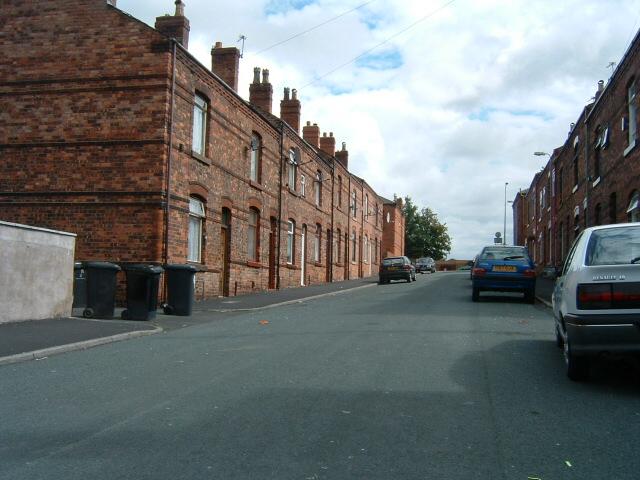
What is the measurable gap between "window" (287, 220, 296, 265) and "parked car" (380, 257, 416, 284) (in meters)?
7.58

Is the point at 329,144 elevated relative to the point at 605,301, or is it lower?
elevated

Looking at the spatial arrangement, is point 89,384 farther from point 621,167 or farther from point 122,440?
point 621,167

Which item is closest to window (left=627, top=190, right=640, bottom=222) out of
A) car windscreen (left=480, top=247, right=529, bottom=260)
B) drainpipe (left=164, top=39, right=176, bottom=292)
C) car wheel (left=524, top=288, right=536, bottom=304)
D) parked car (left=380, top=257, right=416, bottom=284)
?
car windscreen (left=480, top=247, right=529, bottom=260)

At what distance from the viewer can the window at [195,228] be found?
62.0ft

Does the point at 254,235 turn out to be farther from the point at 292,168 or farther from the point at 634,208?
the point at 634,208

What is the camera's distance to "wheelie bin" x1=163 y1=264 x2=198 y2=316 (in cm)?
1484

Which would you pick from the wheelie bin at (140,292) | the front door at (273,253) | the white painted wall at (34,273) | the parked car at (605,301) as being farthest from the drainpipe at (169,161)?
the parked car at (605,301)

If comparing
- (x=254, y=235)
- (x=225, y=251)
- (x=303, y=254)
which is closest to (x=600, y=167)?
(x=254, y=235)

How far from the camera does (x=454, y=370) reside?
290 inches

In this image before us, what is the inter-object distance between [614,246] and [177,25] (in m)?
15.6

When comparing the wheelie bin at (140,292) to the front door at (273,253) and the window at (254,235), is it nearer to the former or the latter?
the window at (254,235)

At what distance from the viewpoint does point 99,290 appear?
13500 millimetres

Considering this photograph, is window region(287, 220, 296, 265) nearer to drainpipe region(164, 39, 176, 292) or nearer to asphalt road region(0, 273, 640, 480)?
drainpipe region(164, 39, 176, 292)

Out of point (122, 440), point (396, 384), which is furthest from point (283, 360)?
point (122, 440)
